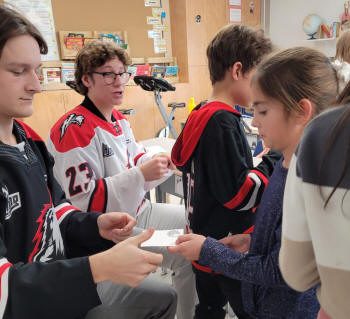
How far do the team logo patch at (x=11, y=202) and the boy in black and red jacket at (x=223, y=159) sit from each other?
0.44 m

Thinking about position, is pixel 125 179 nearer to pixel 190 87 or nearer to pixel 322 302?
pixel 322 302

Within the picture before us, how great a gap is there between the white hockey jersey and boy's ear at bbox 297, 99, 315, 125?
83cm

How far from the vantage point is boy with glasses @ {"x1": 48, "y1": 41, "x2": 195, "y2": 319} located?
4.48 feet

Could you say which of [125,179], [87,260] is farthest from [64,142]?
[87,260]

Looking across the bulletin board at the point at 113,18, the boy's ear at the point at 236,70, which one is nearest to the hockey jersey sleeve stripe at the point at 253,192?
the boy's ear at the point at 236,70

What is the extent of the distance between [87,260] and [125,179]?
73cm

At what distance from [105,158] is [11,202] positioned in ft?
2.35

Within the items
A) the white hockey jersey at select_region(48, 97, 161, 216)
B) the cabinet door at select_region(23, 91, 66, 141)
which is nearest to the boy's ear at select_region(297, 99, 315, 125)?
the white hockey jersey at select_region(48, 97, 161, 216)

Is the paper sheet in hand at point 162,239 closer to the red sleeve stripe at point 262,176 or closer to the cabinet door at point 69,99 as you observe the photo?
the red sleeve stripe at point 262,176

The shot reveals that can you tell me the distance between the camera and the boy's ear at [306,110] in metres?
0.75

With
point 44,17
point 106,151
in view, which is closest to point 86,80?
point 106,151

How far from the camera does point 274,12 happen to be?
475 centimetres

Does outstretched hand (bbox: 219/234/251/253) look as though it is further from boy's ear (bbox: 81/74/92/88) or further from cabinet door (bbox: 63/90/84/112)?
cabinet door (bbox: 63/90/84/112)

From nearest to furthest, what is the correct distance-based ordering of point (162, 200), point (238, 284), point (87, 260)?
point (87, 260) < point (238, 284) < point (162, 200)
